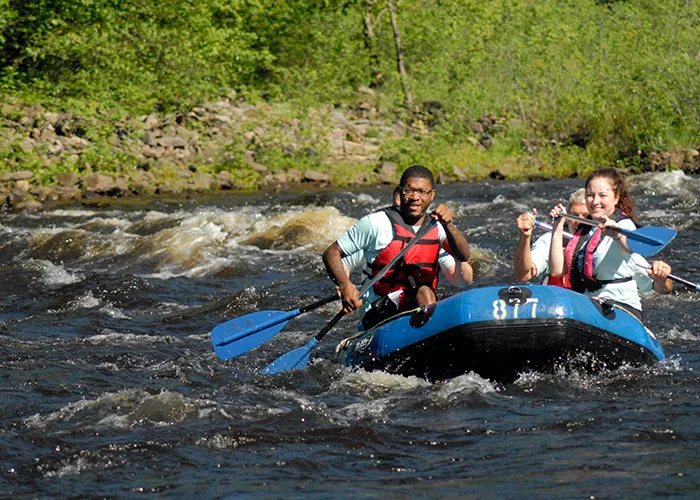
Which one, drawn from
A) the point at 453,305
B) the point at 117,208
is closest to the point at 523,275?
the point at 453,305

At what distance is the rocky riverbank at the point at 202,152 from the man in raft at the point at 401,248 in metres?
9.57

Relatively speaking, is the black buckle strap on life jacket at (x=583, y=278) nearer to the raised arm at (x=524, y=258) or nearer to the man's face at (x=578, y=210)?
the man's face at (x=578, y=210)

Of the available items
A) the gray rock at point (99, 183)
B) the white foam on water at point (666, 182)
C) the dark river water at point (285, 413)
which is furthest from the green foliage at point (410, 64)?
the dark river water at point (285, 413)

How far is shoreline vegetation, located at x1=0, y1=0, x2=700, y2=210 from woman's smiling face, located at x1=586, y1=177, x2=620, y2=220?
1054 cm

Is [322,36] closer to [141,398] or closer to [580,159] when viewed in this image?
[580,159]

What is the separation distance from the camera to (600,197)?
5.47 metres

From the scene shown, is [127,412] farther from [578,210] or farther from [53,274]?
[53,274]

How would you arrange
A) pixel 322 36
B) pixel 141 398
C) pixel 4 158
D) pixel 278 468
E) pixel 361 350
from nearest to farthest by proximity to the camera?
pixel 278 468
pixel 141 398
pixel 361 350
pixel 4 158
pixel 322 36

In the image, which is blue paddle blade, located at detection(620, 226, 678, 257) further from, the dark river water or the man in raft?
the man in raft

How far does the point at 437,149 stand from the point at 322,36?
5563 millimetres

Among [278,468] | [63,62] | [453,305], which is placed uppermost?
[63,62]

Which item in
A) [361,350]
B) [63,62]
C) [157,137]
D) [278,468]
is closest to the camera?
[278,468]

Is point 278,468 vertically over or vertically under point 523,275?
under

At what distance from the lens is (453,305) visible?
5359 mm
